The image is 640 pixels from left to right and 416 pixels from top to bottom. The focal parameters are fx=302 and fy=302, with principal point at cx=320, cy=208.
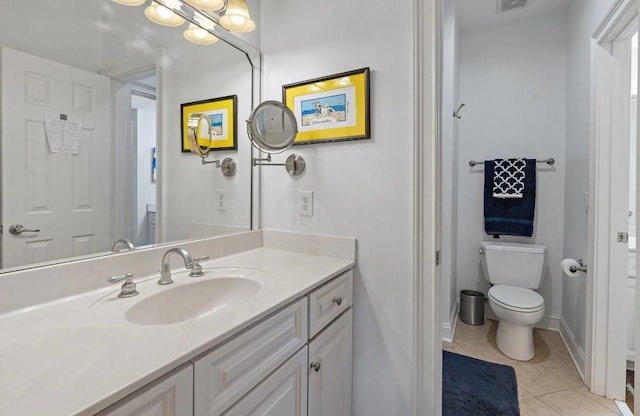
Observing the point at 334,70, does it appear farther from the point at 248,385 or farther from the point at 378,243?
the point at 248,385

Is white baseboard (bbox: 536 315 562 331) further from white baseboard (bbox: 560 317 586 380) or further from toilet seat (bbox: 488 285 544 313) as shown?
toilet seat (bbox: 488 285 544 313)

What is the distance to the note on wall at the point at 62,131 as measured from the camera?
91cm

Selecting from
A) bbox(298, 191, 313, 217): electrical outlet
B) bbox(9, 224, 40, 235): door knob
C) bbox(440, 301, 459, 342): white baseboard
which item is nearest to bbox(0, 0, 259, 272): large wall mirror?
bbox(9, 224, 40, 235): door knob

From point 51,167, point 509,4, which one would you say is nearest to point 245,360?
point 51,167

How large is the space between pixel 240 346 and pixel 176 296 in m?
0.43

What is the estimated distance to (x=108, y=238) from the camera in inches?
42.2

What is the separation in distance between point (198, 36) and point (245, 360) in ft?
4.53

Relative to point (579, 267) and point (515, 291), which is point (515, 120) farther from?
point (515, 291)

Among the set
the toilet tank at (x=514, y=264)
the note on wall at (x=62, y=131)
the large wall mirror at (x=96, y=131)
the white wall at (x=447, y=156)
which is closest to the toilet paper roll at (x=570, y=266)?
the toilet tank at (x=514, y=264)

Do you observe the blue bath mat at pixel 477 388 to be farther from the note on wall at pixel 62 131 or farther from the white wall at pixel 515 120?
the note on wall at pixel 62 131

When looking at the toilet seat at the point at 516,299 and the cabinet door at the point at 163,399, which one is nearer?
the cabinet door at the point at 163,399

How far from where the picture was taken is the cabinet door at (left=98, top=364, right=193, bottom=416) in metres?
0.49

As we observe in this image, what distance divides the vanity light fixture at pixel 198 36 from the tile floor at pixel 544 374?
2.43m

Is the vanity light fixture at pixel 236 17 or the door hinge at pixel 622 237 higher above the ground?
the vanity light fixture at pixel 236 17
